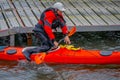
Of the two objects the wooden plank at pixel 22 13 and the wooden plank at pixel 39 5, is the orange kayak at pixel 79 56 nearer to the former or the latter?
the wooden plank at pixel 22 13

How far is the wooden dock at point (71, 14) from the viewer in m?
12.0

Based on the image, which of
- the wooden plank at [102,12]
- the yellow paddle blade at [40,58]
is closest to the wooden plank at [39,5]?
the wooden plank at [102,12]

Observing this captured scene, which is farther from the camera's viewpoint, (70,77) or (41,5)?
(41,5)

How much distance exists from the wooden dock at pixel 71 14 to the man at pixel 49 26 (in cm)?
128

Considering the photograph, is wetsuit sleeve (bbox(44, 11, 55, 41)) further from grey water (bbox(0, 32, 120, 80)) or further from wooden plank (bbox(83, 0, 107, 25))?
wooden plank (bbox(83, 0, 107, 25))

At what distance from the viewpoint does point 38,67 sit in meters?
10.6

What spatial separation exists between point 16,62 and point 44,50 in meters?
0.93

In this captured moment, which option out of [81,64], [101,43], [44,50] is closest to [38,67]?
[44,50]

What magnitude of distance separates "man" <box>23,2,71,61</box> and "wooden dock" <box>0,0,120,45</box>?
128 cm

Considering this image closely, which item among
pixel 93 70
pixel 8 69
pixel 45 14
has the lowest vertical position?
pixel 93 70

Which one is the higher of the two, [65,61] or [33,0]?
[33,0]

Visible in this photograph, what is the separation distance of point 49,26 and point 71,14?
329 centimetres

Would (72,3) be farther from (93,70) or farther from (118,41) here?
(93,70)

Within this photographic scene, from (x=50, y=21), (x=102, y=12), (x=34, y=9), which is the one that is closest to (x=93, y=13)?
(x=102, y=12)
